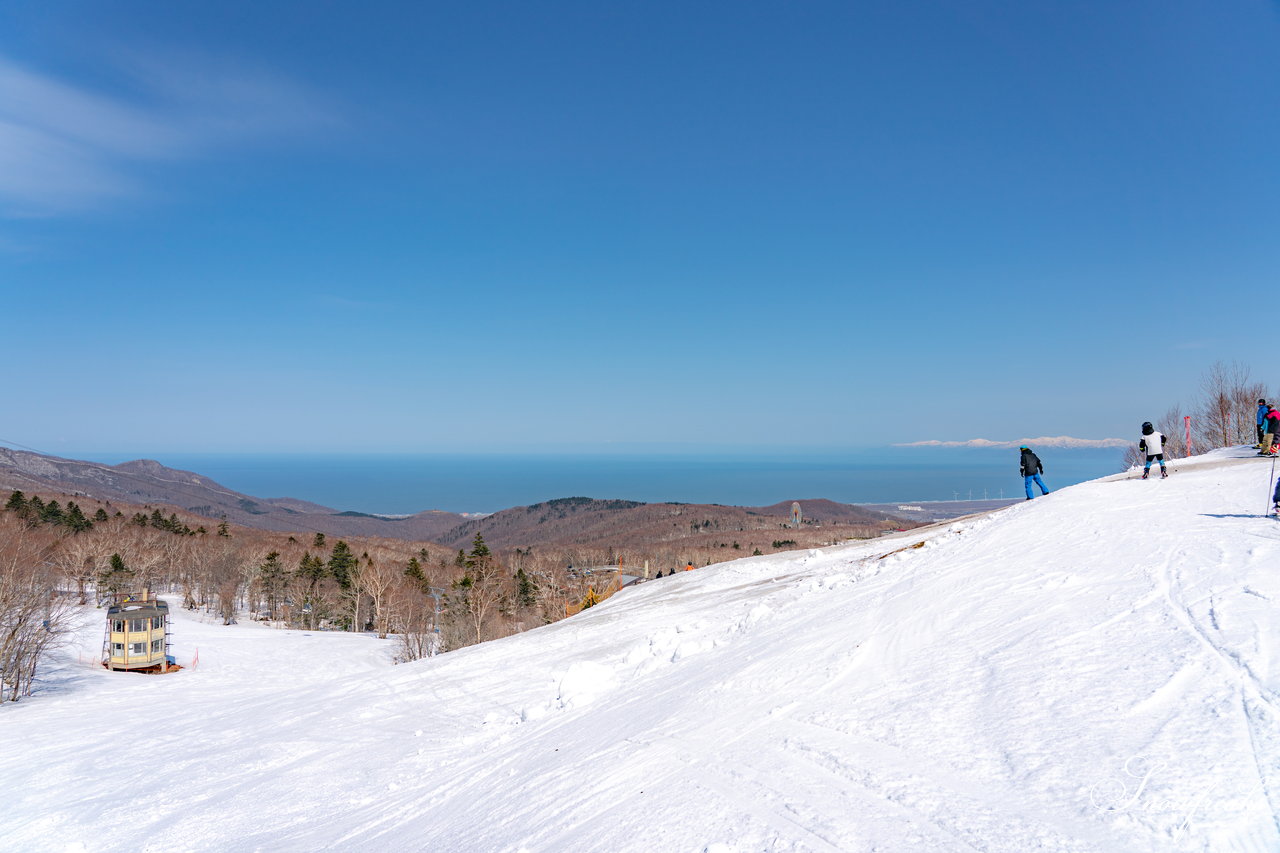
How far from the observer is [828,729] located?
19.8ft

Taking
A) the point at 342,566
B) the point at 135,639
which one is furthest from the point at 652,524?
the point at 135,639

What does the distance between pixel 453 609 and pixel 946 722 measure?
1587 inches

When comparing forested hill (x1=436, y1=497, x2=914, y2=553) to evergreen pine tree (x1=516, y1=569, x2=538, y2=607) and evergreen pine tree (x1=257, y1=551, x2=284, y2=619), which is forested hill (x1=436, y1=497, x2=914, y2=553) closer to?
evergreen pine tree (x1=516, y1=569, x2=538, y2=607)

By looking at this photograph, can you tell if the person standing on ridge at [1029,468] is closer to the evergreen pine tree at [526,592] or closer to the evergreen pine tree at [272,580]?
the evergreen pine tree at [526,592]

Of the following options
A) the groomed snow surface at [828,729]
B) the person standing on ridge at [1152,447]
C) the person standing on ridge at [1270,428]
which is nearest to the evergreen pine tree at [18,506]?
the groomed snow surface at [828,729]

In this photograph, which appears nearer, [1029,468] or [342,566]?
[1029,468]

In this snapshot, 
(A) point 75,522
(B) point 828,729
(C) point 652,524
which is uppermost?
(B) point 828,729

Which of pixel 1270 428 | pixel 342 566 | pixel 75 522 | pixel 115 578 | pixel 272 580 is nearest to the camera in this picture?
pixel 1270 428

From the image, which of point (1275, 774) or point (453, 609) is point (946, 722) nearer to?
point (1275, 774)

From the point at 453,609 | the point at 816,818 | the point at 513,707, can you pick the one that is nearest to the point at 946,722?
the point at 816,818

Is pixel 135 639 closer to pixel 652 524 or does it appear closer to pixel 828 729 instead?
pixel 828 729

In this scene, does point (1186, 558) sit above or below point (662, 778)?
above

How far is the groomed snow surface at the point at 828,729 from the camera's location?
4.35 m

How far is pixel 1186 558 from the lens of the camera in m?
8.61
